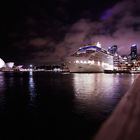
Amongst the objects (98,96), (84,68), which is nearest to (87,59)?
(84,68)

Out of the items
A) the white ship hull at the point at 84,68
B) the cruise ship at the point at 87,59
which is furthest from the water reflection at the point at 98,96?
the white ship hull at the point at 84,68

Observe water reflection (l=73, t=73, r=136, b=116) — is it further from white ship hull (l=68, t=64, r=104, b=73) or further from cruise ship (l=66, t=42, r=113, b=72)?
white ship hull (l=68, t=64, r=104, b=73)

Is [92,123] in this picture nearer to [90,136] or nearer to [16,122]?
[90,136]

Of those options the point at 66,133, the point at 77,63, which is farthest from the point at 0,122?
the point at 77,63

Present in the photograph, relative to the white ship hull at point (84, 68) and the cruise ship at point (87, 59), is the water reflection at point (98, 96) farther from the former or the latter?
the white ship hull at point (84, 68)

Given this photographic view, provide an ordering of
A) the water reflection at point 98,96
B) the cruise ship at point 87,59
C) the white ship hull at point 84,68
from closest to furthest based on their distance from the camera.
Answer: the water reflection at point 98,96
the cruise ship at point 87,59
the white ship hull at point 84,68

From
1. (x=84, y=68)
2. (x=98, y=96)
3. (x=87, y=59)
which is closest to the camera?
(x=98, y=96)

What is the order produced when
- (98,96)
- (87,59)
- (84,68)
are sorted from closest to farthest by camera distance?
(98,96), (87,59), (84,68)

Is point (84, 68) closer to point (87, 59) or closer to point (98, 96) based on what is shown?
point (87, 59)

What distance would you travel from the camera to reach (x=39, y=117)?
9.36 meters

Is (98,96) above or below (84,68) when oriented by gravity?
below

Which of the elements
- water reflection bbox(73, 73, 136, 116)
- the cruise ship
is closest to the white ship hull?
the cruise ship

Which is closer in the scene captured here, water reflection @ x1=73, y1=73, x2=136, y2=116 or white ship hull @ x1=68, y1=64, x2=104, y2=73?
water reflection @ x1=73, y1=73, x2=136, y2=116

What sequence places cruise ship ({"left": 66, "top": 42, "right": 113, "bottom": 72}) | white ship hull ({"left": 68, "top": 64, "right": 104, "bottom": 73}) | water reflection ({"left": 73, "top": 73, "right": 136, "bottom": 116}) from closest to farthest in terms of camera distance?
1. water reflection ({"left": 73, "top": 73, "right": 136, "bottom": 116})
2. cruise ship ({"left": 66, "top": 42, "right": 113, "bottom": 72})
3. white ship hull ({"left": 68, "top": 64, "right": 104, "bottom": 73})
